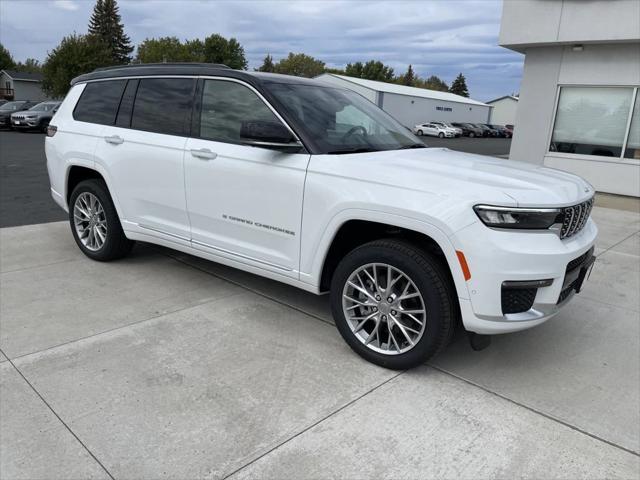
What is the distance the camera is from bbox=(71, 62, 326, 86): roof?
415 cm

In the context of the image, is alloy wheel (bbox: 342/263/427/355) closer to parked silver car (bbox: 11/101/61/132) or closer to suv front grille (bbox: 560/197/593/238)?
suv front grille (bbox: 560/197/593/238)

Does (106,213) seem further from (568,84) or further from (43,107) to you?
(43,107)

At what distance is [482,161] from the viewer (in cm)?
397

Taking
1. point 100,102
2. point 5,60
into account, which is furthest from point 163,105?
point 5,60

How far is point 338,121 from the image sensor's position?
163 inches

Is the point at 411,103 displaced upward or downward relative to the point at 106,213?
upward

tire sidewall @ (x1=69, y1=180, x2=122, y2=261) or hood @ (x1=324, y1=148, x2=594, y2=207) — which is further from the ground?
hood @ (x1=324, y1=148, x2=594, y2=207)

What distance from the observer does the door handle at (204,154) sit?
163 inches

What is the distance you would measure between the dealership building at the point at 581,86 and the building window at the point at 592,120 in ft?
0.07

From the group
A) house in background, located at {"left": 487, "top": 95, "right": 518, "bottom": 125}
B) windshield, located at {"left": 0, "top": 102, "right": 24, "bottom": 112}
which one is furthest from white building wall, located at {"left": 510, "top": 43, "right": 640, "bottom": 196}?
house in background, located at {"left": 487, "top": 95, "right": 518, "bottom": 125}

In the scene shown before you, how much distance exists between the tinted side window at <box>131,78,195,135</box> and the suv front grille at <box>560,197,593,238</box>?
2.99 meters

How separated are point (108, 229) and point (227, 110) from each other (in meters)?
1.89

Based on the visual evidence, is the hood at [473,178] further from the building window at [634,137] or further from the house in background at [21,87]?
the house in background at [21,87]

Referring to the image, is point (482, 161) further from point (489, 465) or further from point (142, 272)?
point (142, 272)
